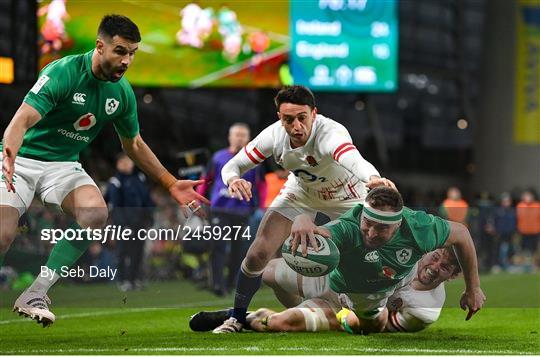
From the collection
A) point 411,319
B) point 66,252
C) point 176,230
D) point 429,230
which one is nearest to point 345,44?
point 411,319

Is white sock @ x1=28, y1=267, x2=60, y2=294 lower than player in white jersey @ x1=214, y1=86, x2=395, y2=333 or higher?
lower

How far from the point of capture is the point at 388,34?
16578mm

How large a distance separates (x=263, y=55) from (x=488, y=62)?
9.18 meters

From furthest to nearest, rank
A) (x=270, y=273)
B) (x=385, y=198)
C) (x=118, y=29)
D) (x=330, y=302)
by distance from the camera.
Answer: (x=330, y=302), (x=270, y=273), (x=118, y=29), (x=385, y=198)

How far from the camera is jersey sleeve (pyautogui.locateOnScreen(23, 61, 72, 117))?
6859 mm

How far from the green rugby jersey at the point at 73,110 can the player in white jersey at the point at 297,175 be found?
0.82 meters

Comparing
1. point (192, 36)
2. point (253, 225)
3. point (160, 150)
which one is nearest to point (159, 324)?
point (253, 225)

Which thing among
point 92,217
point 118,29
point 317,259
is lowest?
Answer: point 317,259

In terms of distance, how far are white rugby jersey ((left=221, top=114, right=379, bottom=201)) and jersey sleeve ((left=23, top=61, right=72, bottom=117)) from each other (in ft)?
4.01

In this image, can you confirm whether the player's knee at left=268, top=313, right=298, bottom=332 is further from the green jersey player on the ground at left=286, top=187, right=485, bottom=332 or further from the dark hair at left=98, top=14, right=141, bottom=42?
the dark hair at left=98, top=14, right=141, bottom=42

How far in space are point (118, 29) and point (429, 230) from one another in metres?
2.29

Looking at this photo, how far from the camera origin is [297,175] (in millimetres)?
7859

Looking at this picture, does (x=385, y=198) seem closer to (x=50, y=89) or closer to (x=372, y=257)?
(x=372, y=257)

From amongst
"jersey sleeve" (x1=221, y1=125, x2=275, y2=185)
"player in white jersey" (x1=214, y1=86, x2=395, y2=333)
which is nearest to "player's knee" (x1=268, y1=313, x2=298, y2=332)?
"player in white jersey" (x1=214, y1=86, x2=395, y2=333)
